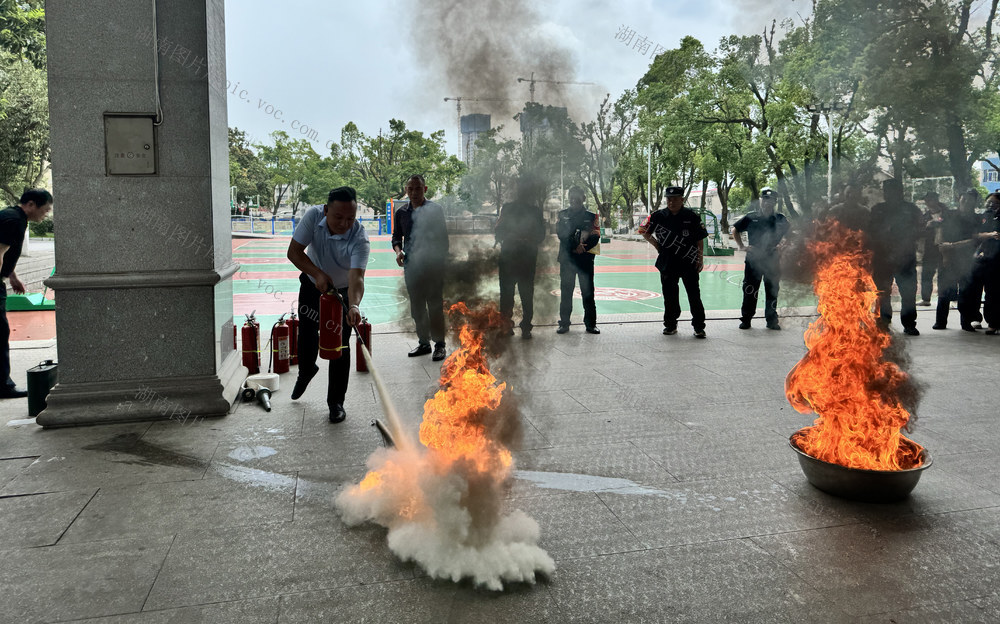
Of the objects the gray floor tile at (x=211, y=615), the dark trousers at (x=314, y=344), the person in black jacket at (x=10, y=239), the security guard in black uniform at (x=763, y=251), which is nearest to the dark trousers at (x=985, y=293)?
the security guard in black uniform at (x=763, y=251)

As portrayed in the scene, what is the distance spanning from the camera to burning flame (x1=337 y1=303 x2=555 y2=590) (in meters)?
3.02

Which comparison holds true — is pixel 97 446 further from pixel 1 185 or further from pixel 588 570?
pixel 1 185

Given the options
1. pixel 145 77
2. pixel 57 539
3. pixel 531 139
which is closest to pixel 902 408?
pixel 531 139

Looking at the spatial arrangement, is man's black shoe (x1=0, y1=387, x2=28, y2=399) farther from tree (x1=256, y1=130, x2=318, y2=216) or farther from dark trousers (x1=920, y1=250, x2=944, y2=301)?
tree (x1=256, y1=130, x2=318, y2=216)

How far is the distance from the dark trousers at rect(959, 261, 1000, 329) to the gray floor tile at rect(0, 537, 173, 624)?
1057 cm

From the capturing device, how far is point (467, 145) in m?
3.21

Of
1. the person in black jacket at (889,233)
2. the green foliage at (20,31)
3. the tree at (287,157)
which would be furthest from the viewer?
the tree at (287,157)

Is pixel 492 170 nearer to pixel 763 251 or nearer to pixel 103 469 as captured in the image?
pixel 103 469

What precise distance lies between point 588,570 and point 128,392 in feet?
13.5

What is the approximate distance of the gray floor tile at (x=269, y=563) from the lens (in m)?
2.92

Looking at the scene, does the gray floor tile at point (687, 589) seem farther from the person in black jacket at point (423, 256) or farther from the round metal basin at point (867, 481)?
the person in black jacket at point (423, 256)

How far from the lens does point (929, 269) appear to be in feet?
35.8

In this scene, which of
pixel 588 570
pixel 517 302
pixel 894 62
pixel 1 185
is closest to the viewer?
pixel 588 570

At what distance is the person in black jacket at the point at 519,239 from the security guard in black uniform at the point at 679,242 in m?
5.01
